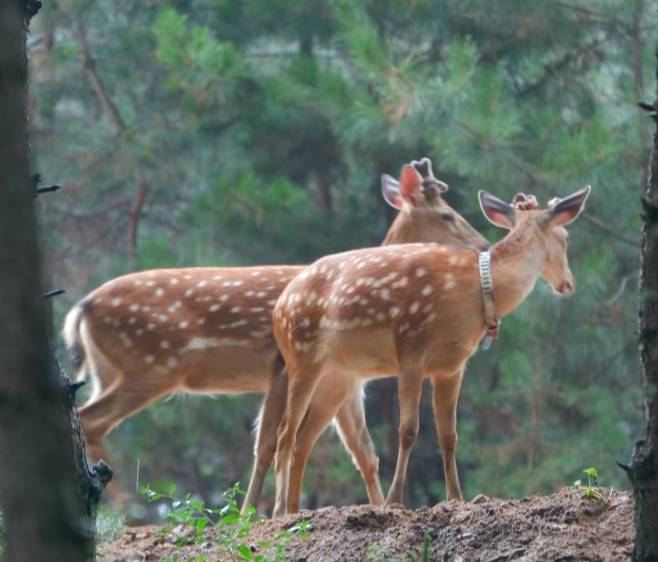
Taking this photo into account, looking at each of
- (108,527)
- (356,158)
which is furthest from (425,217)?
(356,158)

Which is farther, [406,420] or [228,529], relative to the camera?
[406,420]

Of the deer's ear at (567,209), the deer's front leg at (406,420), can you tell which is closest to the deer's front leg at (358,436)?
the deer's front leg at (406,420)

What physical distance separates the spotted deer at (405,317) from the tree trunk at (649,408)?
2642 millimetres

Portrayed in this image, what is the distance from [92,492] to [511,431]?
12971mm

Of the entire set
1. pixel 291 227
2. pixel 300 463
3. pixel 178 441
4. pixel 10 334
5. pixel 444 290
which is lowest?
pixel 178 441

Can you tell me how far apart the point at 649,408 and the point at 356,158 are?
13000 mm

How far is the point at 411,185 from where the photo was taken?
9227mm

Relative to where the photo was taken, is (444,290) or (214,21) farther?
(214,21)

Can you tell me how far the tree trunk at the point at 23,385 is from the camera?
8.59 feet

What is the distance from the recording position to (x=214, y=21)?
17531 millimetres

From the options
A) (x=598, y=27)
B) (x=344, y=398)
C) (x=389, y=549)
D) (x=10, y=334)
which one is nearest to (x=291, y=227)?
(x=598, y=27)

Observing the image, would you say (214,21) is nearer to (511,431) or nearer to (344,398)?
(511,431)

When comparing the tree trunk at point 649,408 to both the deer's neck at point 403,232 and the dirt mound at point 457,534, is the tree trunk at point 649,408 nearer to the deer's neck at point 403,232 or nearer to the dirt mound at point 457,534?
the dirt mound at point 457,534

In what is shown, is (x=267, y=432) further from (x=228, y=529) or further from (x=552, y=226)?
(x=228, y=529)
